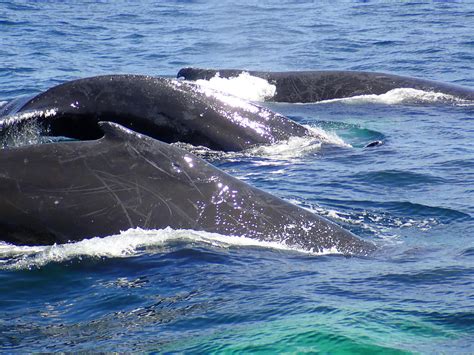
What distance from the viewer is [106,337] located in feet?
21.8

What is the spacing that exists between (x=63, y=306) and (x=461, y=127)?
30.5ft

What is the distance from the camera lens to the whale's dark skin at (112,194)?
8055mm

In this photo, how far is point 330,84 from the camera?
58.4 ft

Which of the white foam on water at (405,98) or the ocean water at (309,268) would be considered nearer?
the ocean water at (309,268)

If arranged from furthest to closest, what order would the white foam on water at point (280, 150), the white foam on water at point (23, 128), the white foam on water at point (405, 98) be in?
the white foam on water at point (405, 98)
the white foam on water at point (280, 150)
the white foam on water at point (23, 128)

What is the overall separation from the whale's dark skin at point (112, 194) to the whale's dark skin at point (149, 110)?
3.76 meters

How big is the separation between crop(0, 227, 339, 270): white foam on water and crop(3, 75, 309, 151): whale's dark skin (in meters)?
4.02

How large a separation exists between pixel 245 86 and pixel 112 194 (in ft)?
32.8

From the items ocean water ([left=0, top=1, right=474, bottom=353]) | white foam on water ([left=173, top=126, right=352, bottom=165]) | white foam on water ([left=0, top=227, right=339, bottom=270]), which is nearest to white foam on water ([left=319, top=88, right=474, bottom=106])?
A: ocean water ([left=0, top=1, right=474, bottom=353])

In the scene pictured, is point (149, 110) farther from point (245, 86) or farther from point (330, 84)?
point (330, 84)

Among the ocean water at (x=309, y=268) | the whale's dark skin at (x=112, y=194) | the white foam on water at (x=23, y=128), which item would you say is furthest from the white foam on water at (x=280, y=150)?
the whale's dark skin at (x=112, y=194)

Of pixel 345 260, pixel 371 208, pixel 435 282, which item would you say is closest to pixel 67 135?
pixel 371 208

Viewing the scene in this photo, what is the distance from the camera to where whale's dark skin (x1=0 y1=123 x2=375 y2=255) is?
8.05 metres

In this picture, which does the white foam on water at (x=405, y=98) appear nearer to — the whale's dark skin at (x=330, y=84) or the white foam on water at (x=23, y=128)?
the whale's dark skin at (x=330, y=84)
